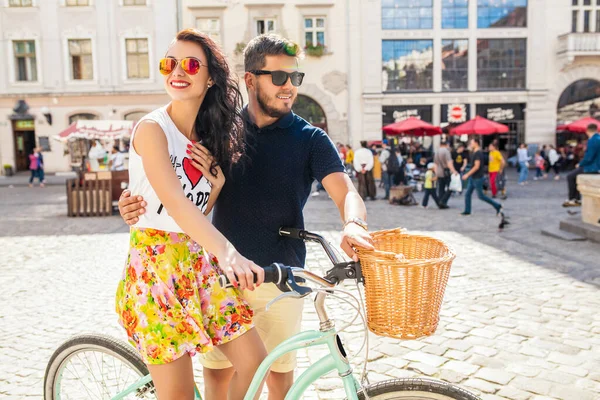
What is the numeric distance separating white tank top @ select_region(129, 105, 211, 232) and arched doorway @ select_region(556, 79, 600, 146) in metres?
27.6

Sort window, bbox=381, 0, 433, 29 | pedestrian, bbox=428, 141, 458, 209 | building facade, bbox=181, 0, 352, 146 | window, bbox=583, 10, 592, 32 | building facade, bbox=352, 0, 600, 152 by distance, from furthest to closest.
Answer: window, bbox=583, 10, 592, 32 < building facade, bbox=352, 0, 600, 152 < window, bbox=381, 0, 433, 29 < building facade, bbox=181, 0, 352, 146 < pedestrian, bbox=428, 141, 458, 209

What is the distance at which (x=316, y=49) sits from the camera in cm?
2461

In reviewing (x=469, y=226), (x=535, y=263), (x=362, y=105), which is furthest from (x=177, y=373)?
(x=362, y=105)

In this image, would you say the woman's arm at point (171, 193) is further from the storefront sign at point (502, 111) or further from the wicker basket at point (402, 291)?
the storefront sign at point (502, 111)

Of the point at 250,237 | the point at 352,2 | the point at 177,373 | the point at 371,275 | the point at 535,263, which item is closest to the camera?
the point at 371,275

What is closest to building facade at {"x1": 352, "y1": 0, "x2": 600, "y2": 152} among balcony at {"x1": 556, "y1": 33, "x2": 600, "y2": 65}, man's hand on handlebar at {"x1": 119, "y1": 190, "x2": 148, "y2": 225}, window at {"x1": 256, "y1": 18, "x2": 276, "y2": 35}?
balcony at {"x1": 556, "y1": 33, "x2": 600, "y2": 65}

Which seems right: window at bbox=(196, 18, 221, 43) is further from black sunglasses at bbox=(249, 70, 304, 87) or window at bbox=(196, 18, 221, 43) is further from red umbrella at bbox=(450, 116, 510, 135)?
black sunglasses at bbox=(249, 70, 304, 87)

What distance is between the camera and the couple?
1883 millimetres

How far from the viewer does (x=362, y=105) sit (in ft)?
83.0

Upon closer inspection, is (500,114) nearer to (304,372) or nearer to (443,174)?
(443,174)

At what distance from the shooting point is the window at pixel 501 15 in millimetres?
25609

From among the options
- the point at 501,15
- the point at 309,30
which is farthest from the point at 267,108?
the point at 501,15

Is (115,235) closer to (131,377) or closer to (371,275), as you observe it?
(131,377)

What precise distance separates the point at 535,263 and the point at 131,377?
608 cm
